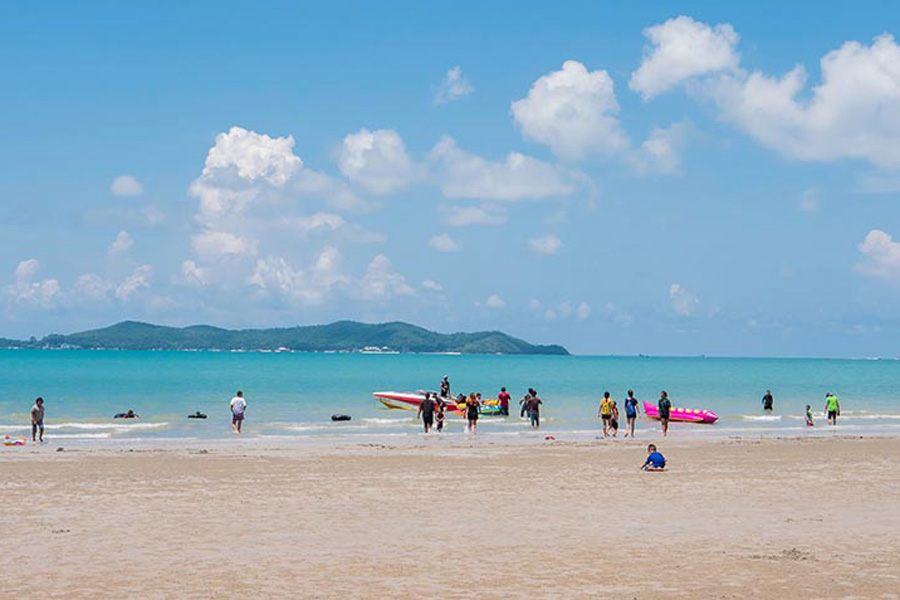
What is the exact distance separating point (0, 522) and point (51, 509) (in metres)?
1.33

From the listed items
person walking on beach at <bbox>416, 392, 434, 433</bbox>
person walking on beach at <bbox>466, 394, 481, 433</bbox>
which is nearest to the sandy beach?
person walking on beach at <bbox>416, 392, 434, 433</bbox>

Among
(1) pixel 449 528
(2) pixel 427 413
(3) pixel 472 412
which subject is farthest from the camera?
(3) pixel 472 412

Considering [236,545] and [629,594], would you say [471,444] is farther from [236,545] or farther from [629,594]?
[629,594]

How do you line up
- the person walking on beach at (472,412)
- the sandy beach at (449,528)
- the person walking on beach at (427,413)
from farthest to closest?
the person walking on beach at (472,412) < the person walking on beach at (427,413) < the sandy beach at (449,528)

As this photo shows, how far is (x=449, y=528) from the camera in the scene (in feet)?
48.3

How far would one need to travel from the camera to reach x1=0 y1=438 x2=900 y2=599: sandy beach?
35.9ft

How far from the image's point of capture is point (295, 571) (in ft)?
37.9

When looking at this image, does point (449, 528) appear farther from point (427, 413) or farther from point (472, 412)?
point (472, 412)

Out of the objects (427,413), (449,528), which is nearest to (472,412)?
(427,413)

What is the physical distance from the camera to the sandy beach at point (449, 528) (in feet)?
35.9

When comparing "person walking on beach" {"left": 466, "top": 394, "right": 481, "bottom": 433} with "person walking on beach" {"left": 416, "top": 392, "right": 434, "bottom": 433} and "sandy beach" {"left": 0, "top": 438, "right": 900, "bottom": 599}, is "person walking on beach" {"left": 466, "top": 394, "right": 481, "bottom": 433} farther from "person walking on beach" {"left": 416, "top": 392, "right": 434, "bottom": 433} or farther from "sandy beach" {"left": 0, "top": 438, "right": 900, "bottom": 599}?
"sandy beach" {"left": 0, "top": 438, "right": 900, "bottom": 599}

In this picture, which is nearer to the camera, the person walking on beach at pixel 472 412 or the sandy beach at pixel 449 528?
the sandy beach at pixel 449 528

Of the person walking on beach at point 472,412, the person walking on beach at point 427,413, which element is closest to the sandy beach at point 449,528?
the person walking on beach at point 427,413

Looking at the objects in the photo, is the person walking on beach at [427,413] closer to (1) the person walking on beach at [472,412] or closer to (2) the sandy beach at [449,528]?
(1) the person walking on beach at [472,412]
